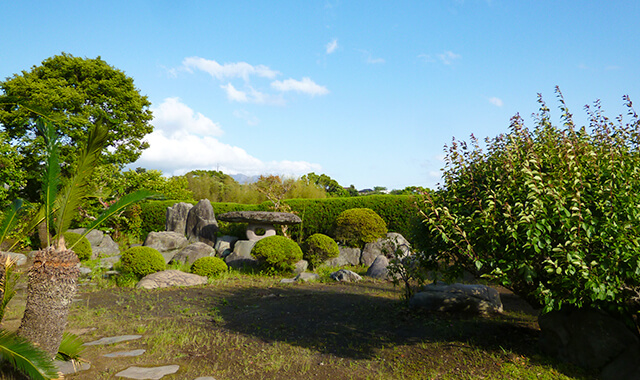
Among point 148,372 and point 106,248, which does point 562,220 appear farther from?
point 106,248

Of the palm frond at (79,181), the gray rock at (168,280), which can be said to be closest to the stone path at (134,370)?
the palm frond at (79,181)

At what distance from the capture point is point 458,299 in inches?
240

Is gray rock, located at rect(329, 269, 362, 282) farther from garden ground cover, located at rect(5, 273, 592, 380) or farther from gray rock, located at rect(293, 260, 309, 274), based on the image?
garden ground cover, located at rect(5, 273, 592, 380)

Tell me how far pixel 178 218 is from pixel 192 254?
14.7 feet

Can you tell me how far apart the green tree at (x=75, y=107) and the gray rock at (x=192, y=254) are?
6133 millimetres

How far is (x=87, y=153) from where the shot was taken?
14.3 ft

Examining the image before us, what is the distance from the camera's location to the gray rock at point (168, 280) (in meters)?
8.80

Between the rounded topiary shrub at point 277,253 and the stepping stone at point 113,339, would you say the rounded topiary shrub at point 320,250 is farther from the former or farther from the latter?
the stepping stone at point 113,339

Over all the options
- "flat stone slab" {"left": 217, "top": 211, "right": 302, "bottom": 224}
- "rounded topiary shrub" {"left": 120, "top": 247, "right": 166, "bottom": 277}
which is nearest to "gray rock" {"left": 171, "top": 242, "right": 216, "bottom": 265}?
"flat stone slab" {"left": 217, "top": 211, "right": 302, "bottom": 224}

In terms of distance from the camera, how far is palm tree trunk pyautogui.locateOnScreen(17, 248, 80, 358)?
3.92 meters

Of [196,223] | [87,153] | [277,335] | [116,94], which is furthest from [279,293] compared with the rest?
[116,94]

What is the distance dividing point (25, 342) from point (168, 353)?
1469 millimetres

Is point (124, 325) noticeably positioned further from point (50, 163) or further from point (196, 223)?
point (196, 223)

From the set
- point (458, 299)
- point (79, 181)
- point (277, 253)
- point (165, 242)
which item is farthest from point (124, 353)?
point (165, 242)
